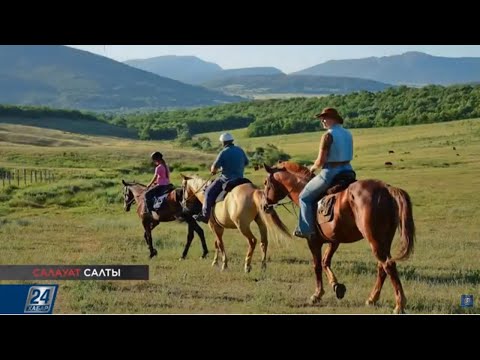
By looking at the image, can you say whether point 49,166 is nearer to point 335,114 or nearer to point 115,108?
point 115,108

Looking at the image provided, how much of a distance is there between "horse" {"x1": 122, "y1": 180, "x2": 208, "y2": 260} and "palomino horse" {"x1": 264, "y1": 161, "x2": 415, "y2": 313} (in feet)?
5.30

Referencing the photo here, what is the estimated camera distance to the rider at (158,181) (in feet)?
31.5

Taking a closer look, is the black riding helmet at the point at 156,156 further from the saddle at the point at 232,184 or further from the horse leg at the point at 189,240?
the horse leg at the point at 189,240

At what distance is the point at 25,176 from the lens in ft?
31.1

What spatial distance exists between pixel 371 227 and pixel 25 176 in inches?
157

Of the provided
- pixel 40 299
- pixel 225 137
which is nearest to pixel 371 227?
pixel 225 137

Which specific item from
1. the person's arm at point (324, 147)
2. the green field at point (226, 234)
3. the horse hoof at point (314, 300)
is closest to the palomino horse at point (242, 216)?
the green field at point (226, 234)

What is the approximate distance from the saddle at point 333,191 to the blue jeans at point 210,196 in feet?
5.45

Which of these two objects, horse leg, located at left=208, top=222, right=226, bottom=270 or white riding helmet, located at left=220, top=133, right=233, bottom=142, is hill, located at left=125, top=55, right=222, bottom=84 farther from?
horse leg, located at left=208, top=222, right=226, bottom=270

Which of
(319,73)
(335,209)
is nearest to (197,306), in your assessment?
(335,209)

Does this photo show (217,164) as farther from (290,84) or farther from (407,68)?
(407,68)

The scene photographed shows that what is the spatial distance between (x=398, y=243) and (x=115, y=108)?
12.7 ft

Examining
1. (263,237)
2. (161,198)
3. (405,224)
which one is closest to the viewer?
(405,224)

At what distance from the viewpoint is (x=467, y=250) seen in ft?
29.2
